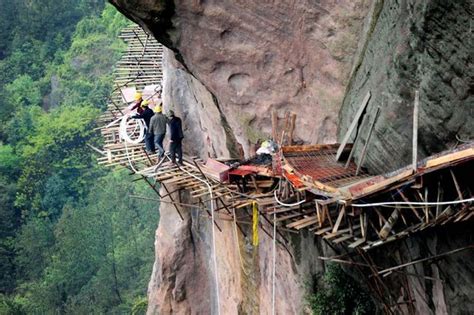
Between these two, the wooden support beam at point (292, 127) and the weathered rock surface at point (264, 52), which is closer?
the weathered rock surface at point (264, 52)

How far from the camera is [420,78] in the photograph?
8.17 m

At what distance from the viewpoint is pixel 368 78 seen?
32.5 ft

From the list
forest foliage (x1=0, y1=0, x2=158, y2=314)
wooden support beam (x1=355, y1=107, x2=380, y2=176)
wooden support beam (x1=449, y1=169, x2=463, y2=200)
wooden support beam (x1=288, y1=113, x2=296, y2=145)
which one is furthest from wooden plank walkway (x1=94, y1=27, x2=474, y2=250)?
forest foliage (x1=0, y1=0, x2=158, y2=314)

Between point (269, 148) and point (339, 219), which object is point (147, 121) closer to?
point (269, 148)

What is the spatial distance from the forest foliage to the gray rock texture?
2393 centimetres

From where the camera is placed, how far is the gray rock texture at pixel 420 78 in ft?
24.9

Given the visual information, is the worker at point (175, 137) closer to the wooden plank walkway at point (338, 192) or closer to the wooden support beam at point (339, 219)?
the wooden plank walkway at point (338, 192)

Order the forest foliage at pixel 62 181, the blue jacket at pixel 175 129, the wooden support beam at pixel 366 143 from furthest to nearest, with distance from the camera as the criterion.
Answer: the forest foliage at pixel 62 181 < the blue jacket at pixel 175 129 < the wooden support beam at pixel 366 143

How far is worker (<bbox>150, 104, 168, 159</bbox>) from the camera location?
1365cm

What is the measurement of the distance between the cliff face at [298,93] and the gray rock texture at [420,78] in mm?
16

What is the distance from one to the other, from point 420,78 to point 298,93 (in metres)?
4.06

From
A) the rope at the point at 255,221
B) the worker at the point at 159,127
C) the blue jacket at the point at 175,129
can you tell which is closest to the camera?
the rope at the point at 255,221

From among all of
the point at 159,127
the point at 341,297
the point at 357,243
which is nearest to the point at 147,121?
the point at 159,127

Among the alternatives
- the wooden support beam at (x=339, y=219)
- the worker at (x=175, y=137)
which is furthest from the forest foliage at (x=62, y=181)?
the wooden support beam at (x=339, y=219)
